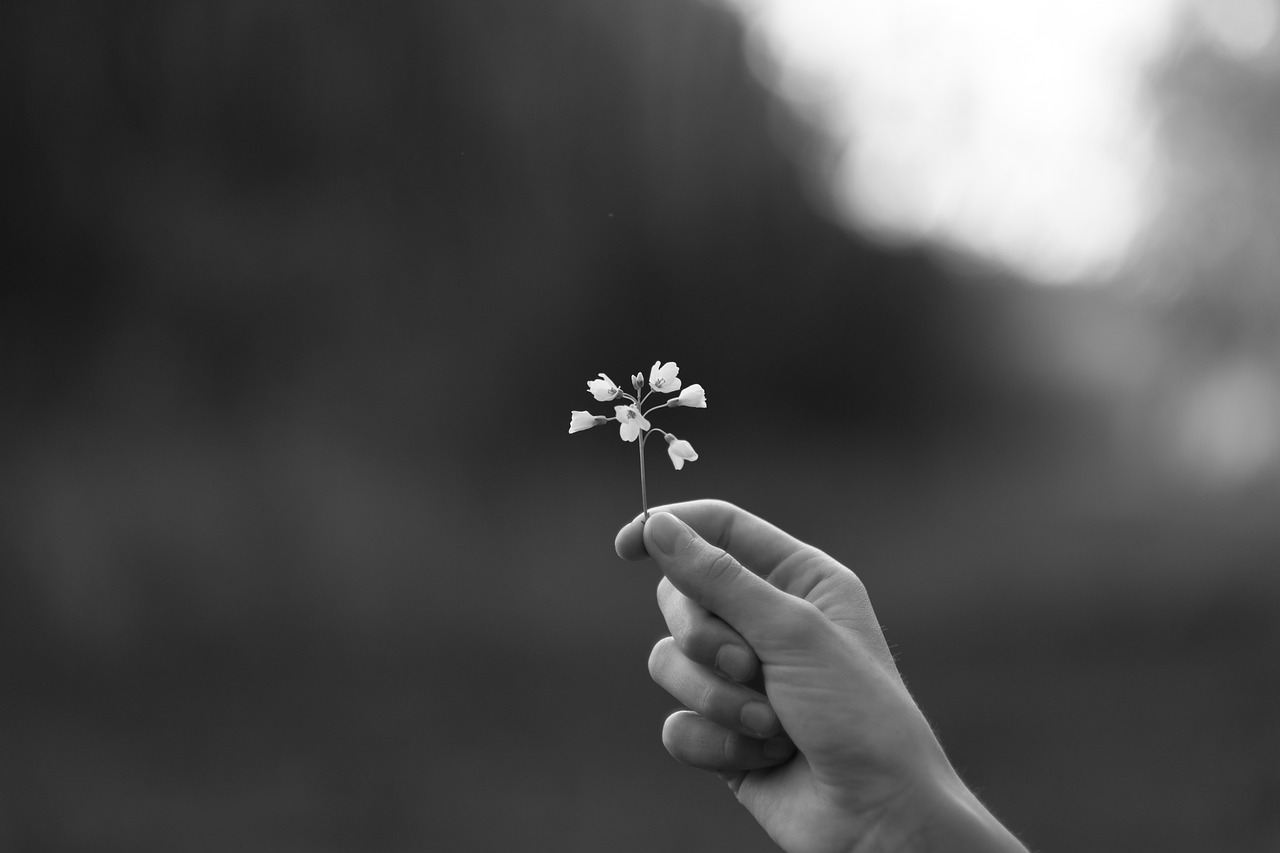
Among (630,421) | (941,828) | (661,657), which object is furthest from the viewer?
(661,657)

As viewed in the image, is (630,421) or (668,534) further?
(630,421)

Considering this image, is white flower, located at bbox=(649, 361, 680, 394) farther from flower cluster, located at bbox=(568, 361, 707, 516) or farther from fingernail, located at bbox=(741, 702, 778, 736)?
fingernail, located at bbox=(741, 702, 778, 736)

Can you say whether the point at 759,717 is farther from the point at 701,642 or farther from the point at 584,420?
the point at 584,420

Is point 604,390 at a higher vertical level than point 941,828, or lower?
higher

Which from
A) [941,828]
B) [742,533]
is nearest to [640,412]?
[742,533]

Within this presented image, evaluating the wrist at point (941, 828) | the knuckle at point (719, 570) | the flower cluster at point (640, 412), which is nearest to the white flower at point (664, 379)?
the flower cluster at point (640, 412)

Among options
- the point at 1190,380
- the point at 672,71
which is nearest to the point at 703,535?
the point at 672,71
